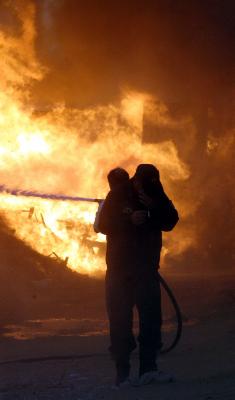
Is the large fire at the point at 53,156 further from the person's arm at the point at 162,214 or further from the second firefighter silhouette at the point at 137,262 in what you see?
the person's arm at the point at 162,214

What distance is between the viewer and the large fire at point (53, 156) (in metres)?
17.7

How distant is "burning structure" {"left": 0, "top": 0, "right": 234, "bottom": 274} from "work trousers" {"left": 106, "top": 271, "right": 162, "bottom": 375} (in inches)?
418

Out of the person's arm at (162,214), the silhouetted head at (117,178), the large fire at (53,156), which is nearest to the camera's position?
the person's arm at (162,214)

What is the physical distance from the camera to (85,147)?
69.0 ft

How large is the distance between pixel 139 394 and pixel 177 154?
2090 centimetres

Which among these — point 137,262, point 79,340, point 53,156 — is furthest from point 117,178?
point 53,156

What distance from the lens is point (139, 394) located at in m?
4.93

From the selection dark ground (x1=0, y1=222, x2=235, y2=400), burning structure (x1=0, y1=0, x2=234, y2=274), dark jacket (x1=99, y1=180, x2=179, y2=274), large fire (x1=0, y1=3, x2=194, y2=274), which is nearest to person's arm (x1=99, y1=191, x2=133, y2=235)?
dark jacket (x1=99, y1=180, x2=179, y2=274)

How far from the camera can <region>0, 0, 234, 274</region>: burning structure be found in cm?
1819

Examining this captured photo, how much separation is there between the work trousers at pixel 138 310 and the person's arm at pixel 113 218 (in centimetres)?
33

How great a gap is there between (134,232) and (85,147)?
15.7 meters

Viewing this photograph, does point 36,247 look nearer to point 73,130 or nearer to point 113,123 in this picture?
point 73,130

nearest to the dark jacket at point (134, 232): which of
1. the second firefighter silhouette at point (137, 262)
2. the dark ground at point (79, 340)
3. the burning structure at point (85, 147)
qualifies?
the second firefighter silhouette at point (137, 262)

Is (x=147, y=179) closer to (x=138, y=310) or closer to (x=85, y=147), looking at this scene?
(x=138, y=310)
